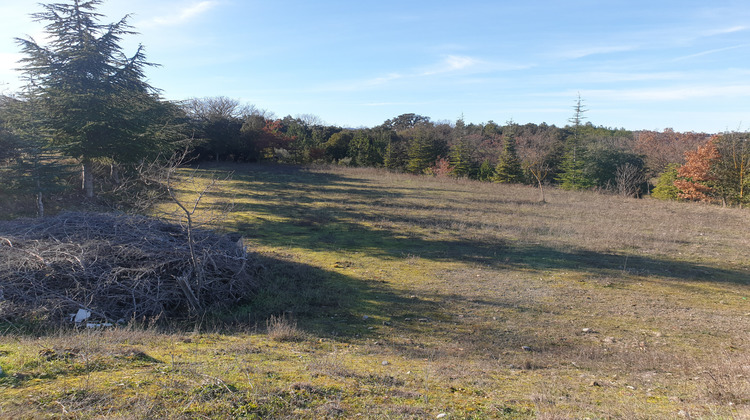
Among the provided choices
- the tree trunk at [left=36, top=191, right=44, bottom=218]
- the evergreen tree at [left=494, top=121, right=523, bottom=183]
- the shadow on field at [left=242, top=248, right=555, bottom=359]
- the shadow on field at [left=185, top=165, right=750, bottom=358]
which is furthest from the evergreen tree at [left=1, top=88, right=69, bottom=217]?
the evergreen tree at [left=494, top=121, right=523, bottom=183]

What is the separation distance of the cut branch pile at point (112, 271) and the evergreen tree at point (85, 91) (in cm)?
843

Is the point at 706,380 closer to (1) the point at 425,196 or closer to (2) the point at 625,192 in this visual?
(1) the point at 425,196

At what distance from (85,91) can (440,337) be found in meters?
18.1

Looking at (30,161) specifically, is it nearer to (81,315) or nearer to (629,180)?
(81,315)

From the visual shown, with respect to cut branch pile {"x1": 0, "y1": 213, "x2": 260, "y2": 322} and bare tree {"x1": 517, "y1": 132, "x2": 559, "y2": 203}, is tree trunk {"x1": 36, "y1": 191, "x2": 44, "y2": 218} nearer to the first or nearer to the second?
cut branch pile {"x1": 0, "y1": 213, "x2": 260, "y2": 322}

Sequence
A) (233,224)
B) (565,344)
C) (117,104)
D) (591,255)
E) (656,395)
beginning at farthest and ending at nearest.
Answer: (117,104)
(233,224)
(591,255)
(565,344)
(656,395)

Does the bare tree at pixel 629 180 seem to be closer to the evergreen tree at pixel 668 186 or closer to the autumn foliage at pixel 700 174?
the evergreen tree at pixel 668 186

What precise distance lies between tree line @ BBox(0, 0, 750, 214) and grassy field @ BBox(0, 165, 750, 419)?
15.2 ft

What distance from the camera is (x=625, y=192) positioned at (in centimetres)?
2902

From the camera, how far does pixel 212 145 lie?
37969mm

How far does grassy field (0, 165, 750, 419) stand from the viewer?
11.0 ft

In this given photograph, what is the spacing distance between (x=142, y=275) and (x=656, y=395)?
7977 mm

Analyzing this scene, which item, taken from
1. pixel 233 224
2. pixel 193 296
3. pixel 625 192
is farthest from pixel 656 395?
pixel 625 192

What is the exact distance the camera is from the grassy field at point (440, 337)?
3365 millimetres
